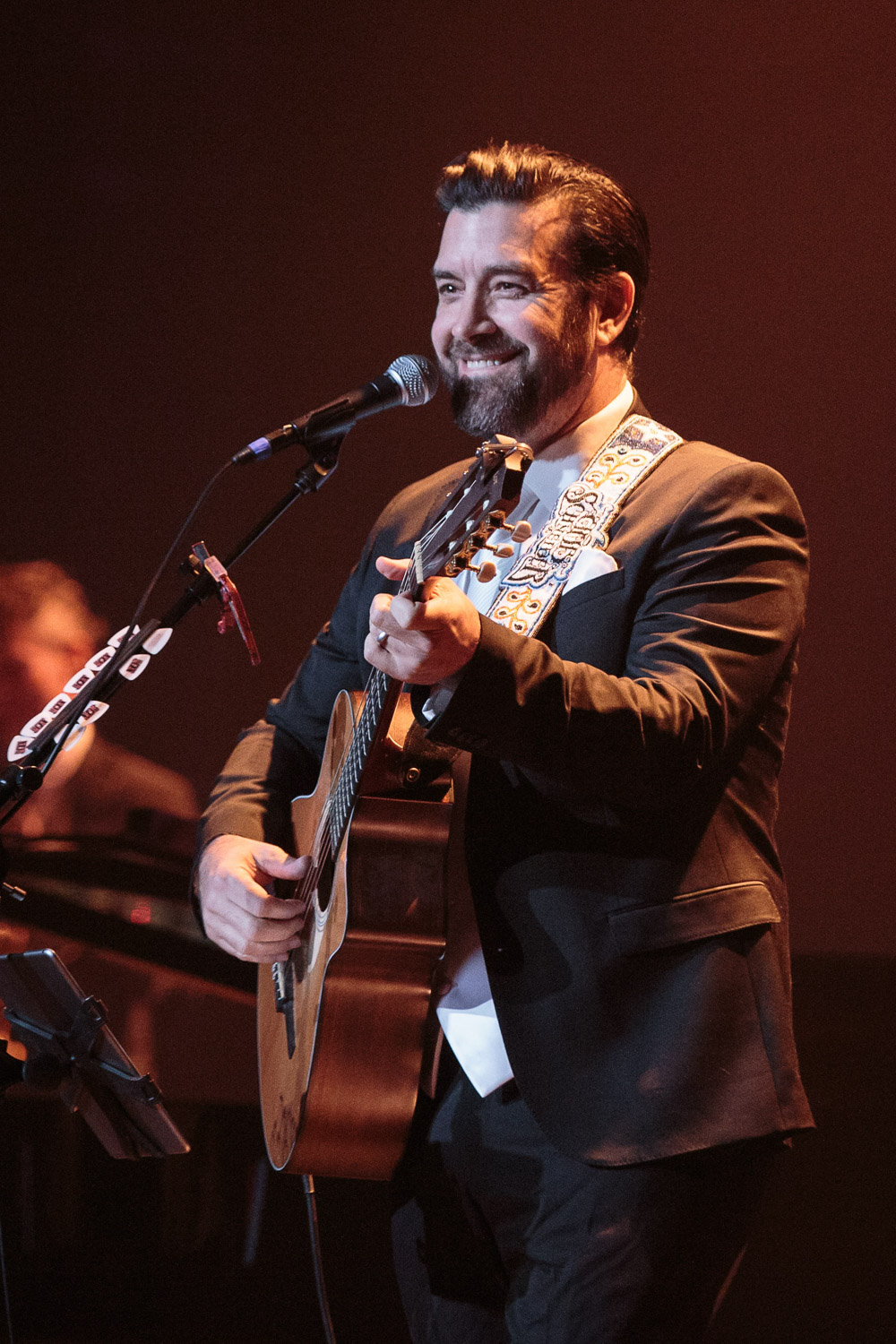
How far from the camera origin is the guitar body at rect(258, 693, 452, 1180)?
1.56 m

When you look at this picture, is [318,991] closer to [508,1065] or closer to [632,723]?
[508,1065]

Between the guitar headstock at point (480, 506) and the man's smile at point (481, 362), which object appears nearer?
the guitar headstock at point (480, 506)

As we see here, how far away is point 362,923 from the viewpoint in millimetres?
1561

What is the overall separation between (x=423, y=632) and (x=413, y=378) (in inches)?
31.6

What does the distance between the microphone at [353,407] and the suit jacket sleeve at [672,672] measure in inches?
20.3

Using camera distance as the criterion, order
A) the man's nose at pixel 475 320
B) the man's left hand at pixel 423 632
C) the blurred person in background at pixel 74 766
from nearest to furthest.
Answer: the man's left hand at pixel 423 632, the man's nose at pixel 475 320, the blurred person in background at pixel 74 766

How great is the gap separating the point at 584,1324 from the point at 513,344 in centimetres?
141

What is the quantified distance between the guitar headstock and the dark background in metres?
1.69

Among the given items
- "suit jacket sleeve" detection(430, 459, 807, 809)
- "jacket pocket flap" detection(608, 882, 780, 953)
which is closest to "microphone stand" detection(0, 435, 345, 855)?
"suit jacket sleeve" detection(430, 459, 807, 809)

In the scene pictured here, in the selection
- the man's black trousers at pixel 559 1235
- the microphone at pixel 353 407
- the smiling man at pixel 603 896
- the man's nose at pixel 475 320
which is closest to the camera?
the smiling man at pixel 603 896

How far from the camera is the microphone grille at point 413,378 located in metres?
1.88

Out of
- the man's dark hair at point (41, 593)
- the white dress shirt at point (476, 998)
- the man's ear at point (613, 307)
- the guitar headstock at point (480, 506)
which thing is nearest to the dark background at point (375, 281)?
the man's dark hair at point (41, 593)

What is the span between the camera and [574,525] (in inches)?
66.8

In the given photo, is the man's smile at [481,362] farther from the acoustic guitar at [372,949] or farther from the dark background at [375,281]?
the dark background at [375,281]
